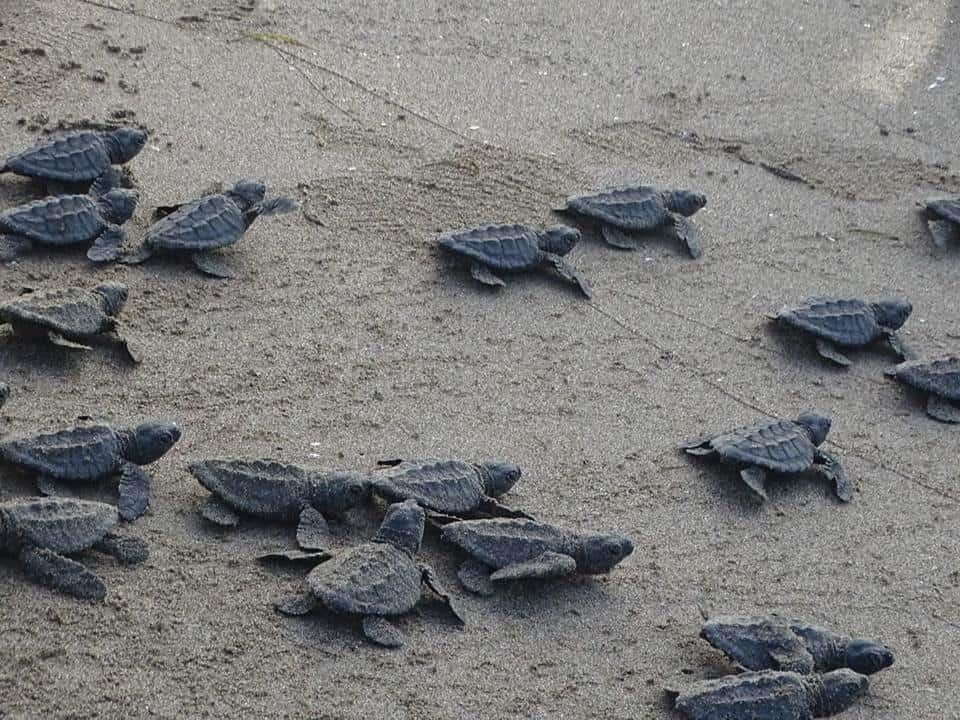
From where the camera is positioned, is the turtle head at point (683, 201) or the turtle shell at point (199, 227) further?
the turtle head at point (683, 201)

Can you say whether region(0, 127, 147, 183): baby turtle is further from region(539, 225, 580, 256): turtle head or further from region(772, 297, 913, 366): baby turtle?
region(772, 297, 913, 366): baby turtle

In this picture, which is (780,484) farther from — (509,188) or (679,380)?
(509,188)

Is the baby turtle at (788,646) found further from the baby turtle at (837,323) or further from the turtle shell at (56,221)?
the turtle shell at (56,221)

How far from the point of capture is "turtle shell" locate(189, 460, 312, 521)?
3.37 metres

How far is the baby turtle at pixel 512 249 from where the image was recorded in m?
4.73

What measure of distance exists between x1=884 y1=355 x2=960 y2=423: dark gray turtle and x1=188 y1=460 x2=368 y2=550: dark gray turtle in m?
2.17

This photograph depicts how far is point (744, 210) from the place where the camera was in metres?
5.57

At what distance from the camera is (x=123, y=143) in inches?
188

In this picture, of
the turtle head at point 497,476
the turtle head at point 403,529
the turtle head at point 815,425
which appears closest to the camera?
the turtle head at point 403,529

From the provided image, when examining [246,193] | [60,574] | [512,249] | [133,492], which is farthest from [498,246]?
[60,574]

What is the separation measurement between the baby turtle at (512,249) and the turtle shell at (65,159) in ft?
4.01

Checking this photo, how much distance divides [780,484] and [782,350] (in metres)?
0.79

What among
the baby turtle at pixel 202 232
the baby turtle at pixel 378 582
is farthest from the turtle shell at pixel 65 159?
the baby turtle at pixel 378 582

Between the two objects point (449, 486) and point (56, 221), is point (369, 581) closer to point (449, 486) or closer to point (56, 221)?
point (449, 486)
